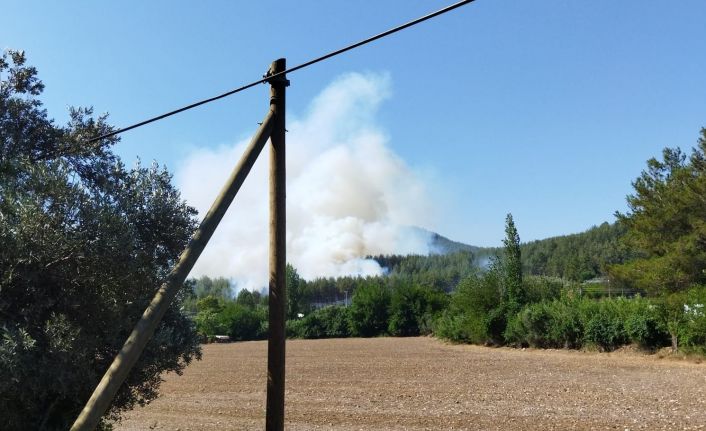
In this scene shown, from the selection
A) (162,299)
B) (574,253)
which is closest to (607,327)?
(162,299)

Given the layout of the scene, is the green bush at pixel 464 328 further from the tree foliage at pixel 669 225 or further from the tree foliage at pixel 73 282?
the tree foliage at pixel 73 282

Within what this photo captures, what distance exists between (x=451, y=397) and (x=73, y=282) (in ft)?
35.7

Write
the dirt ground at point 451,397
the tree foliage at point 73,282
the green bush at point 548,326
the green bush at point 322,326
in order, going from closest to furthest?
the tree foliage at point 73,282
the dirt ground at point 451,397
the green bush at point 548,326
the green bush at point 322,326

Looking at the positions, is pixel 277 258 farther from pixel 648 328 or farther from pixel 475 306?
pixel 475 306

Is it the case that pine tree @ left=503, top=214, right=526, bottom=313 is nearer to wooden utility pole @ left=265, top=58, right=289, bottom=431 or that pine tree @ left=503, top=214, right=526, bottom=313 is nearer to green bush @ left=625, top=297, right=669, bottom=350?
green bush @ left=625, top=297, right=669, bottom=350

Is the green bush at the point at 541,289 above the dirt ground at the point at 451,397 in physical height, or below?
above

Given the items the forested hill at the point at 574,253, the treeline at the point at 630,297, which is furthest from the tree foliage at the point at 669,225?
the forested hill at the point at 574,253

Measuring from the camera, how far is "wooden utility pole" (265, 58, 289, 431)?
5934 mm

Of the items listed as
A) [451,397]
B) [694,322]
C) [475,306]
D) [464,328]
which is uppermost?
[475,306]

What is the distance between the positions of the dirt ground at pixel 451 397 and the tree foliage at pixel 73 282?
5.23 m

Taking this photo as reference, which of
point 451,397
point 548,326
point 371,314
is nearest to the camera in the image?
point 451,397

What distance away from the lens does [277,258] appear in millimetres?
6246

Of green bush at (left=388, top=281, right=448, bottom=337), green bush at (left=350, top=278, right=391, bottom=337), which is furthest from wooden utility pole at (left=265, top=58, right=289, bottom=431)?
green bush at (left=350, top=278, right=391, bottom=337)

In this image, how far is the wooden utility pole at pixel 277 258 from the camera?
19.5ft
